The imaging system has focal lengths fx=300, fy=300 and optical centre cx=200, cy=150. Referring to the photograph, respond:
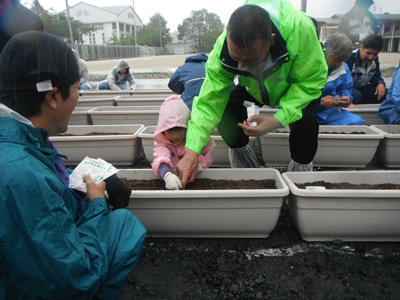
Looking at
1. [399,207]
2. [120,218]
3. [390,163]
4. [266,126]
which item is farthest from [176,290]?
[390,163]

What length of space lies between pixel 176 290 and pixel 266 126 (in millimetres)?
918

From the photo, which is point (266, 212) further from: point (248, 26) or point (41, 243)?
point (41, 243)

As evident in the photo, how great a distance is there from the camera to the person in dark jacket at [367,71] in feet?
10.3

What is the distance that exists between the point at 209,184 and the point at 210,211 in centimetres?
33

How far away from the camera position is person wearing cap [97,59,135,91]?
17.6 feet

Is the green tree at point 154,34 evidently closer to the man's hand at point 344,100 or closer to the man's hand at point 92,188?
the man's hand at point 344,100

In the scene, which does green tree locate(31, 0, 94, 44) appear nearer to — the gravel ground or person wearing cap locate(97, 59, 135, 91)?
the gravel ground

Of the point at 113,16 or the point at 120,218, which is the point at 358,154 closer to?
the point at 120,218

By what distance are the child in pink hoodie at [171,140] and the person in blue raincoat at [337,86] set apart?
134 cm

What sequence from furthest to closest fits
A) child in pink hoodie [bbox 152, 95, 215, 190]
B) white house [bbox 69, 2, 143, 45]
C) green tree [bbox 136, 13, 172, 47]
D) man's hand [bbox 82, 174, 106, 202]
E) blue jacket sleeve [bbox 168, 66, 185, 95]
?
green tree [bbox 136, 13, 172, 47] → white house [bbox 69, 2, 143, 45] → blue jacket sleeve [bbox 168, 66, 185, 95] → child in pink hoodie [bbox 152, 95, 215, 190] → man's hand [bbox 82, 174, 106, 202]

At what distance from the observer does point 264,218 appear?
4.81 feet

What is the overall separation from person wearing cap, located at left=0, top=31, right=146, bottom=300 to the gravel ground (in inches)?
14.2

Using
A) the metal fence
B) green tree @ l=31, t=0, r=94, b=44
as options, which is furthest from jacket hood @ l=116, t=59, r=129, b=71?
the metal fence

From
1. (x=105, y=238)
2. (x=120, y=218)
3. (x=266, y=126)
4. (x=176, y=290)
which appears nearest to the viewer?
(x=105, y=238)
